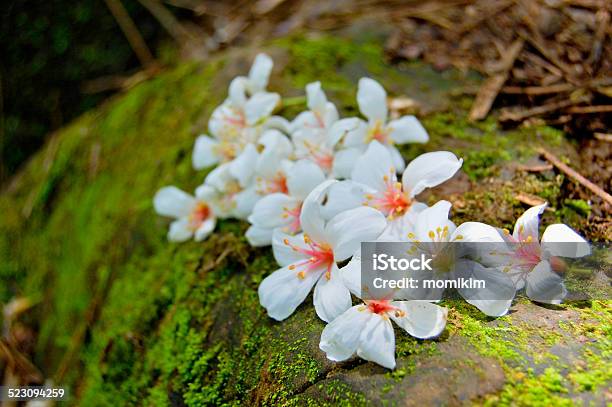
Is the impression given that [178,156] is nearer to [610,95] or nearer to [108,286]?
[108,286]

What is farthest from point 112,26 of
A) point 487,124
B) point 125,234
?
point 487,124

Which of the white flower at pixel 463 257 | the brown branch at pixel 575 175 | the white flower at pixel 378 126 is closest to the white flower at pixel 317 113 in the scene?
the white flower at pixel 378 126

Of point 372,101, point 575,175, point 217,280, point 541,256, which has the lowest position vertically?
point 217,280

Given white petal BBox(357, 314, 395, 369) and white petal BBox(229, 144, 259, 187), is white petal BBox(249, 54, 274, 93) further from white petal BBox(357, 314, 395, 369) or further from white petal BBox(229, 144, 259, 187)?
white petal BBox(357, 314, 395, 369)

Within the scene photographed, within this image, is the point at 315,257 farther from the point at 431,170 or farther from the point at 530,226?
the point at 530,226

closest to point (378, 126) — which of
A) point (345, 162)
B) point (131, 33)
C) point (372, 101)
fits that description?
point (372, 101)

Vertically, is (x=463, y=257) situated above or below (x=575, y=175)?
above

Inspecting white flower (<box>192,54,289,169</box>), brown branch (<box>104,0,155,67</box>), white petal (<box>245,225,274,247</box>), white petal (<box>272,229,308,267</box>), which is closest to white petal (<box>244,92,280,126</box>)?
white flower (<box>192,54,289,169</box>)
